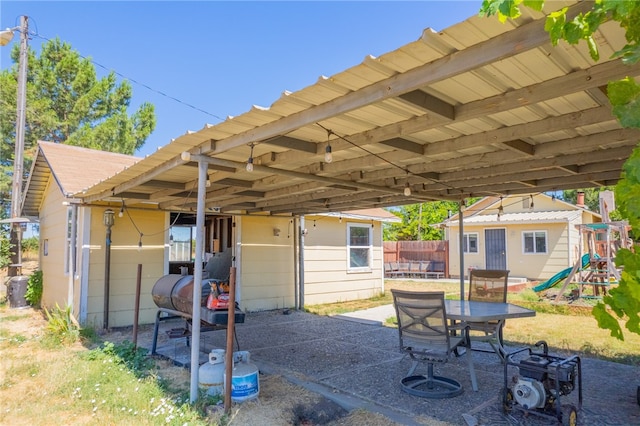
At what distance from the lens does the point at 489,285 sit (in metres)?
5.76

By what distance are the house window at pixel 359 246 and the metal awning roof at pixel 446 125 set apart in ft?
17.4

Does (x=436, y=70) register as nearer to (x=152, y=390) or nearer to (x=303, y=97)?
(x=303, y=97)

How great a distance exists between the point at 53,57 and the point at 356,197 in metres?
16.1

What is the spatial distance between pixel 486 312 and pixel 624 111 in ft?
12.3

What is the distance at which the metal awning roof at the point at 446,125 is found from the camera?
2209 mm

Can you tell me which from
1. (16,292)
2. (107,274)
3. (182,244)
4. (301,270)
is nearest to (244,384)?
(107,274)

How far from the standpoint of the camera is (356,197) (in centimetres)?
779

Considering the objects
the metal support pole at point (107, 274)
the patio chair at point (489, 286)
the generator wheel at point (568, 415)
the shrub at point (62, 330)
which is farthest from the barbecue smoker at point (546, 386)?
the metal support pole at point (107, 274)

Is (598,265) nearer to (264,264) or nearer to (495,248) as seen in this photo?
(495,248)

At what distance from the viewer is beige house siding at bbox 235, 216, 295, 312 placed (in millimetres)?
9664

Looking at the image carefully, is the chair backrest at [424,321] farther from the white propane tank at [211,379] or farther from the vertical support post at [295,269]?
the vertical support post at [295,269]

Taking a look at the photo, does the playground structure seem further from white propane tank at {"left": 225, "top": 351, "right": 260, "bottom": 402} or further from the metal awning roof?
white propane tank at {"left": 225, "top": 351, "right": 260, "bottom": 402}

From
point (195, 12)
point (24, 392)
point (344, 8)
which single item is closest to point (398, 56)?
point (24, 392)

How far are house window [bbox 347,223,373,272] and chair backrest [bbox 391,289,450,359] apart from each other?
7621mm
